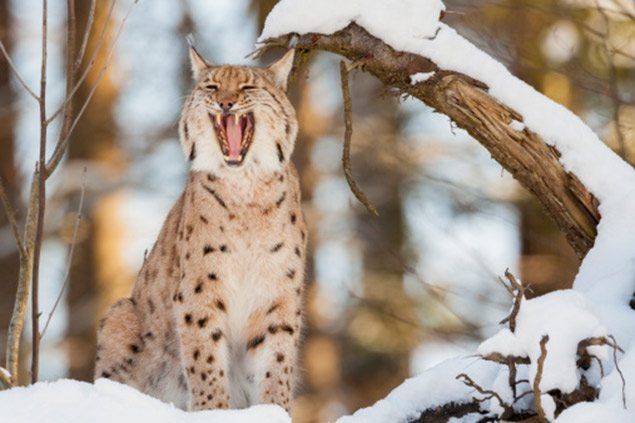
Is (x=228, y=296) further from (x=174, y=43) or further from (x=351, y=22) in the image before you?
(x=174, y=43)

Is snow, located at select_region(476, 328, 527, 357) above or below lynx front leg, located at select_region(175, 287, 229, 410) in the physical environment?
above

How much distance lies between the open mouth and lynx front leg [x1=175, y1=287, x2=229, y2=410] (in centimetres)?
66

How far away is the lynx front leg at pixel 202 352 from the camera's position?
18.3 ft

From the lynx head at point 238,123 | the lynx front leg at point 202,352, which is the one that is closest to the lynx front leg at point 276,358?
the lynx front leg at point 202,352

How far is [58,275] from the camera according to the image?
38.6 ft

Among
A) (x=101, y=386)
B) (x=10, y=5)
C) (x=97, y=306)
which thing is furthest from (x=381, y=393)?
(x=101, y=386)

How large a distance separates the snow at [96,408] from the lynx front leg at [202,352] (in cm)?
244

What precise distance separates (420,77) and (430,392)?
1.42 metres

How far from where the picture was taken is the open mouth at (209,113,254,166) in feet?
18.0

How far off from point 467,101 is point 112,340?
2.23 meters

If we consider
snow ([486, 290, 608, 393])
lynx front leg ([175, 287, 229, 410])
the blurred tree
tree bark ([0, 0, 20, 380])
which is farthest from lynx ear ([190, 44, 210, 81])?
the blurred tree

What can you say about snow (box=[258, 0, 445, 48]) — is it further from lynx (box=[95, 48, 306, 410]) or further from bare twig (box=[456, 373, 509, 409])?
bare twig (box=[456, 373, 509, 409])

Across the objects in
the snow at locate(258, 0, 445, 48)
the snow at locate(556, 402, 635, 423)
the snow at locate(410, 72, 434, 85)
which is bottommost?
the snow at locate(556, 402, 635, 423)

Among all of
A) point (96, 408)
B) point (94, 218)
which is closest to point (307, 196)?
point (94, 218)
